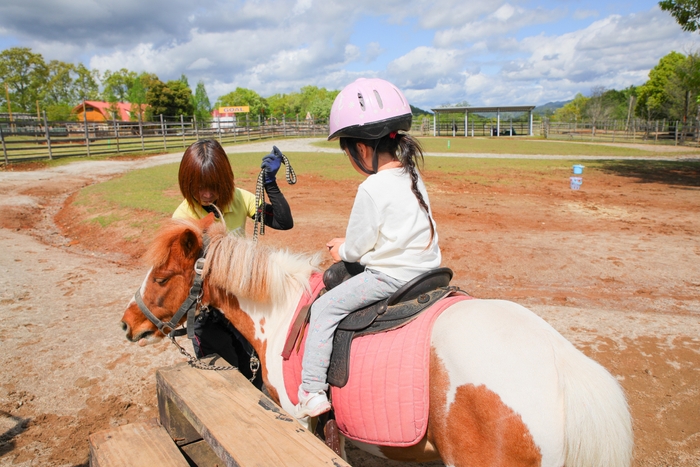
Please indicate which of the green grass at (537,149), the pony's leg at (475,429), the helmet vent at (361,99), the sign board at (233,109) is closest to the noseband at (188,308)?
the helmet vent at (361,99)

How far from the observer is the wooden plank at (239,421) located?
6.14ft

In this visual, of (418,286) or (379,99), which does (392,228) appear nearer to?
(418,286)

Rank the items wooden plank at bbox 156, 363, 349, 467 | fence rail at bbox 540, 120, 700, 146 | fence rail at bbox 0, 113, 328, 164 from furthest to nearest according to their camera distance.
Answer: fence rail at bbox 540, 120, 700, 146, fence rail at bbox 0, 113, 328, 164, wooden plank at bbox 156, 363, 349, 467

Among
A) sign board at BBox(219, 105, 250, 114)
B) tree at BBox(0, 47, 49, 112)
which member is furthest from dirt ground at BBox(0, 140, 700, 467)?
sign board at BBox(219, 105, 250, 114)

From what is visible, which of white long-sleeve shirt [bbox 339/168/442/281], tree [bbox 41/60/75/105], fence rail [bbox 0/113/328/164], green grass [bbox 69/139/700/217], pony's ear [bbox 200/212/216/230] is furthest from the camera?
tree [bbox 41/60/75/105]

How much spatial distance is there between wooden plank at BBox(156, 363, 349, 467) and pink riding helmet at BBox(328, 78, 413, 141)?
1489 millimetres

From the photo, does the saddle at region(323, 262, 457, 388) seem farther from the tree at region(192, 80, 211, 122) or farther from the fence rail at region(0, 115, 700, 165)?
the tree at region(192, 80, 211, 122)

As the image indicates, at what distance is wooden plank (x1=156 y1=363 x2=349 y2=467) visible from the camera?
187 cm

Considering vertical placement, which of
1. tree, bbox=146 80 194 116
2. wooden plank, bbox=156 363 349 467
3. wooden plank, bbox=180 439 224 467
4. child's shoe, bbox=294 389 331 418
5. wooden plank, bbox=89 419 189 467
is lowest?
wooden plank, bbox=180 439 224 467

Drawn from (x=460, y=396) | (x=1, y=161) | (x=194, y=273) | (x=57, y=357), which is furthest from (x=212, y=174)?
(x=1, y=161)

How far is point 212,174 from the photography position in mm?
2846

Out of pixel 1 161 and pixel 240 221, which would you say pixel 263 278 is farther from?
pixel 1 161

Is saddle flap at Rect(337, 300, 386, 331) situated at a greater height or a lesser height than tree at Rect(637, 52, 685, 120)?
lesser

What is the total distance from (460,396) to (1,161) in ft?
84.4
